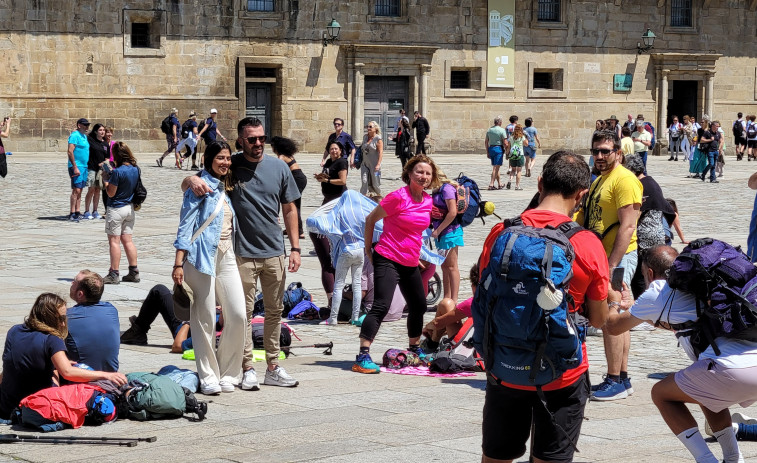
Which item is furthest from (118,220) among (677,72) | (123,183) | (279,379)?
(677,72)

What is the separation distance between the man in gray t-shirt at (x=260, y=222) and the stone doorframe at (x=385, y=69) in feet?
97.2

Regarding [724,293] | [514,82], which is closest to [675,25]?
[514,82]

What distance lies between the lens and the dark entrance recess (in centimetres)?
4406

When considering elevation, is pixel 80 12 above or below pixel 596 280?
above

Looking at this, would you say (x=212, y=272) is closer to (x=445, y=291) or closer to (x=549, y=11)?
(x=445, y=291)

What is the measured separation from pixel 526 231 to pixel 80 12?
3166 centimetres

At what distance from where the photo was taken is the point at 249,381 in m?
8.14

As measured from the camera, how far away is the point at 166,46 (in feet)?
116

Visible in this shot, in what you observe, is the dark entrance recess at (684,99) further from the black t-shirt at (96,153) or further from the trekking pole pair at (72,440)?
the trekking pole pair at (72,440)

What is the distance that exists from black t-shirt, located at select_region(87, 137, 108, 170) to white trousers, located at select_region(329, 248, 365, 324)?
30.2 ft

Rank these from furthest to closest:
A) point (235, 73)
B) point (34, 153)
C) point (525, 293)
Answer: point (235, 73) → point (34, 153) → point (525, 293)

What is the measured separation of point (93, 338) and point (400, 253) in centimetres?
250

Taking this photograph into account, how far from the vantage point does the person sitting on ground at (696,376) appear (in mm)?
5348

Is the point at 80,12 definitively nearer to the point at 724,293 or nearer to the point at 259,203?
the point at 259,203
